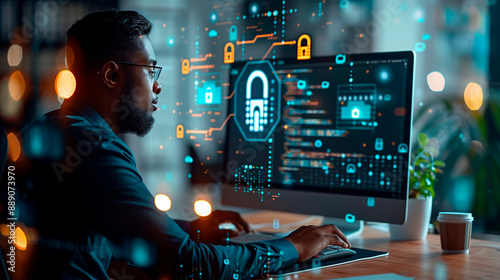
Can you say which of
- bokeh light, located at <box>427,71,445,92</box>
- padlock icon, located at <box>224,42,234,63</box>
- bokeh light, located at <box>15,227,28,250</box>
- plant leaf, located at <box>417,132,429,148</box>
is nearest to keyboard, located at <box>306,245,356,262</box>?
plant leaf, located at <box>417,132,429,148</box>

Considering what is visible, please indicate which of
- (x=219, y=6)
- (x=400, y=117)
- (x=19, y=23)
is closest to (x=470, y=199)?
(x=400, y=117)

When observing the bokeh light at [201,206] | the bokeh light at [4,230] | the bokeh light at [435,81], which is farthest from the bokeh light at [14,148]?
the bokeh light at [435,81]

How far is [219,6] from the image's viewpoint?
6.77 ft

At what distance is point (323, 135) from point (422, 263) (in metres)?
0.45

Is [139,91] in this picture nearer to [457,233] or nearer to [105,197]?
[105,197]

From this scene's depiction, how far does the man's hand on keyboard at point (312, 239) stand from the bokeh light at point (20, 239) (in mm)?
516

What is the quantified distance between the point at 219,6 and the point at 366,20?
139 cm

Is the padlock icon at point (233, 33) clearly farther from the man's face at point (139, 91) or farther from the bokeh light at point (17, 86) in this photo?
the bokeh light at point (17, 86)

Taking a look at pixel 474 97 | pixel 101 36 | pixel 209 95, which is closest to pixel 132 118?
pixel 101 36

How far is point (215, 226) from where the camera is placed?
143 cm

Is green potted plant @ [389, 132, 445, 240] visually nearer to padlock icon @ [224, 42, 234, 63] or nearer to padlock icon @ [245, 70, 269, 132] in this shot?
padlock icon @ [245, 70, 269, 132]

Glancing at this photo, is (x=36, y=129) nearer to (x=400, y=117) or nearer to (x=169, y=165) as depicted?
(x=400, y=117)

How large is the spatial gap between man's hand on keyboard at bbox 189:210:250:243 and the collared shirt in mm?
406

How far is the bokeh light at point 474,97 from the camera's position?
6.97 feet
